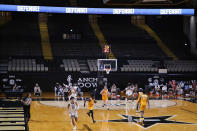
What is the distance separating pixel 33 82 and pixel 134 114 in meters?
15.4

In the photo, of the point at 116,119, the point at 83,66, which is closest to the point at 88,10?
the point at 83,66

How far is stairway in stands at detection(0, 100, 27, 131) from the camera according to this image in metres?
16.0

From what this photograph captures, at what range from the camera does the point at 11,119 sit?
58.7 ft

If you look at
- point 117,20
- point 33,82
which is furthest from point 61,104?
point 117,20

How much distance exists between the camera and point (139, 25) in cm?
4694

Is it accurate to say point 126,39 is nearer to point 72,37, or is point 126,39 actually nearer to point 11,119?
point 72,37

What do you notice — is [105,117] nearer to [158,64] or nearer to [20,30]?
[158,64]

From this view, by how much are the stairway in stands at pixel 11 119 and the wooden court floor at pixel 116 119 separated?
1.95 feet

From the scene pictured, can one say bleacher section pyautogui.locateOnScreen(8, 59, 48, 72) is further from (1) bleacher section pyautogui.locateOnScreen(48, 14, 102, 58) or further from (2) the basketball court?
(2) the basketball court

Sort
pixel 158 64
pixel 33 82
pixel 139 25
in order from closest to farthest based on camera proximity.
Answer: pixel 33 82 → pixel 158 64 → pixel 139 25

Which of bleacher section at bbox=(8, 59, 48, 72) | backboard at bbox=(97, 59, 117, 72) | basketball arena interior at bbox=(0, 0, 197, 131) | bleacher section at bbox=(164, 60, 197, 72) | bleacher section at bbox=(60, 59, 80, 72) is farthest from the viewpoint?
bleacher section at bbox=(164, 60, 197, 72)

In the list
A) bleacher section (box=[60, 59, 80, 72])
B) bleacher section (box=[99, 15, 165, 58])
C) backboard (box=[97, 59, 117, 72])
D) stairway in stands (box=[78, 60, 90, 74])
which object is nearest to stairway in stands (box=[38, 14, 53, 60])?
bleacher section (box=[60, 59, 80, 72])

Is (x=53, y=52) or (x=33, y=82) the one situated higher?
(x=53, y=52)

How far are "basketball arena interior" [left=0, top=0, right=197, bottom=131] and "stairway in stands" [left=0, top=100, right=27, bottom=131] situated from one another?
50mm
